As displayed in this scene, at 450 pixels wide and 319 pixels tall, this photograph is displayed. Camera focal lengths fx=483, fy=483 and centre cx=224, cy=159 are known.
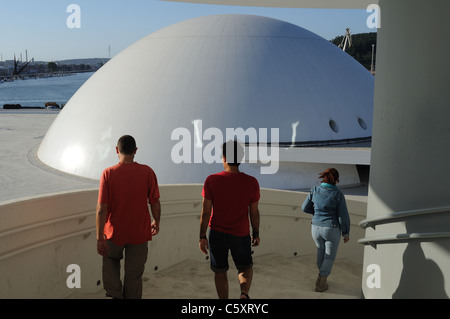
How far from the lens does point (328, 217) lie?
18.7 ft

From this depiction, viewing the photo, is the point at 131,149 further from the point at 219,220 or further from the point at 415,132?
the point at 415,132

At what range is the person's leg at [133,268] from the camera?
4.58 metres

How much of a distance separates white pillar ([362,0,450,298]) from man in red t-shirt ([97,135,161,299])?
2.28m

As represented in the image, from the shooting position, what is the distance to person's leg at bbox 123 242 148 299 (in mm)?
4579

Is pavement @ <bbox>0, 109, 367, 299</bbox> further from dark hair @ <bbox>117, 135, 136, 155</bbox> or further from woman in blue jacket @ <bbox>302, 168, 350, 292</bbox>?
dark hair @ <bbox>117, 135, 136, 155</bbox>

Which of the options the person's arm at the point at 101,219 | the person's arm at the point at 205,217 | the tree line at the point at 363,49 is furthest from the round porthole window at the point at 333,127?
the tree line at the point at 363,49

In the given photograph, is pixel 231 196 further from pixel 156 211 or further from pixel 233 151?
pixel 156 211

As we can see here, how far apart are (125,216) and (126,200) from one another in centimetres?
15

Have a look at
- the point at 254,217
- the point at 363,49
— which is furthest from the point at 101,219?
the point at 363,49

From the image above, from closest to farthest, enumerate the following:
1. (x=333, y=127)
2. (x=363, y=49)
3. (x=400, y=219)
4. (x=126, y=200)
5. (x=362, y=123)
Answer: (x=126, y=200) → (x=400, y=219) → (x=333, y=127) → (x=362, y=123) → (x=363, y=49)

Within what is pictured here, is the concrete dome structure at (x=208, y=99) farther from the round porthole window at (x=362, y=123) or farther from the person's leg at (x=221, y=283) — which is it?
the person's leg at (x=221, y=283)

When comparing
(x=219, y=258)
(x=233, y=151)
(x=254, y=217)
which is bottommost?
(x=219, y=258)

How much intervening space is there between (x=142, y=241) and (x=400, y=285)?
8.05ft
